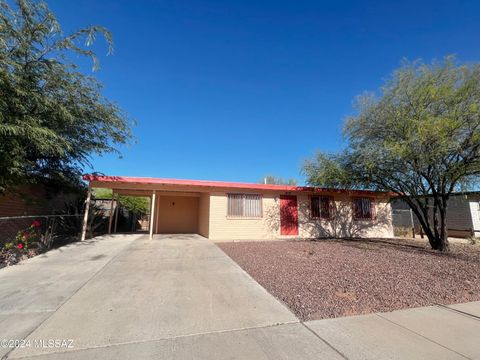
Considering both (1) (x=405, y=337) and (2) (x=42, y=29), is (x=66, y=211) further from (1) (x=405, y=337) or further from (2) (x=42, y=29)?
(1) (x=405, y=337)

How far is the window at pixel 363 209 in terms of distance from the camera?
13236mm

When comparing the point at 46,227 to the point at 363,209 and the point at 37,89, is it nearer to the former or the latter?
the point at 37,89

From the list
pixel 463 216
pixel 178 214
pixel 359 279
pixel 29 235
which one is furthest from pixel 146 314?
pixel 463 216

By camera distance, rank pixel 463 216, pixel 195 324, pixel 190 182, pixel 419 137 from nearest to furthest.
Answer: pixel 195 324 < pixel 419 137 < pixel 190 182 < pixel 463 216

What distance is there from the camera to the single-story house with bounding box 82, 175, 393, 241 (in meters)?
11.0

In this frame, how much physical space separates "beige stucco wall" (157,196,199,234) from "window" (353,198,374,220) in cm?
885

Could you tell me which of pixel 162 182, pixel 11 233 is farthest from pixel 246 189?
pixel 11 233

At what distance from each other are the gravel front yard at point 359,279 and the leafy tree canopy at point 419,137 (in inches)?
103

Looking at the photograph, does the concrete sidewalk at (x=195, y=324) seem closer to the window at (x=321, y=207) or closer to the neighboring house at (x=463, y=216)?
the window at (x=321, y=207)

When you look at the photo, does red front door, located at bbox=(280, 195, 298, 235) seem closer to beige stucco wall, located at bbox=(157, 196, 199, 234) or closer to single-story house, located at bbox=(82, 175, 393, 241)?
single-story house, located at bbox=(82, 175, 393, 241)

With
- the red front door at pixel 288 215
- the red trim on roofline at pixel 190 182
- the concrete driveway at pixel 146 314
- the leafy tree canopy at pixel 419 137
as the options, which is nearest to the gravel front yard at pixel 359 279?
the concrete driveway at pixel 146 314

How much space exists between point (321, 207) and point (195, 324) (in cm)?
1080

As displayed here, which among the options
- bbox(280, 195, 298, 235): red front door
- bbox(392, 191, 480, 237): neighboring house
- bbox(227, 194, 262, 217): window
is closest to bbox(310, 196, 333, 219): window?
bbox(280, 195, 298, 235): red front door

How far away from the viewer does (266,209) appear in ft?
39.1
